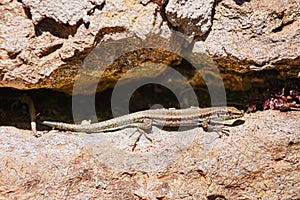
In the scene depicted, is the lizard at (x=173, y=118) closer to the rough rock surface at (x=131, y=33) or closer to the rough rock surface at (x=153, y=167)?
the rough rock surface at (x=153, y=167)

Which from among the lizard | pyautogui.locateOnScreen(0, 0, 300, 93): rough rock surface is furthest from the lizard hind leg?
pyautogui.locateOnScreen(0, 0, 300, 93): rough rock surface

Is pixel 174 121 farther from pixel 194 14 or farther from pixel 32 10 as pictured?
pixel 32 10

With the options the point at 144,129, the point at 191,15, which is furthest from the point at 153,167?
the point at 191,15

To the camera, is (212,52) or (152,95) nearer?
(212,52)

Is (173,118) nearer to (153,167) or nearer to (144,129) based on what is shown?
(144,129)

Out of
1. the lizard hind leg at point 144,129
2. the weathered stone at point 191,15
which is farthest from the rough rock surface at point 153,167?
the weathered stone at point 191,15

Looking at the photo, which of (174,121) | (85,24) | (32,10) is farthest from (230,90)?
(32,10)

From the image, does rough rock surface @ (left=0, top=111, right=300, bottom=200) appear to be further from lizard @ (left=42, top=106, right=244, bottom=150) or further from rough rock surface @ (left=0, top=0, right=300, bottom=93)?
rough rock surface @ (left=0, top=0, right=300, bottom=93)

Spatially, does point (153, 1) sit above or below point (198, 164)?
above
